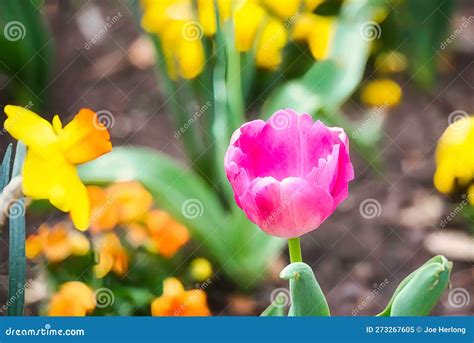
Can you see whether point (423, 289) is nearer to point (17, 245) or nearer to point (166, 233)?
point (166, 233)

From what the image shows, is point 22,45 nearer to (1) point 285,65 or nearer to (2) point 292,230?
(1) point 285,65

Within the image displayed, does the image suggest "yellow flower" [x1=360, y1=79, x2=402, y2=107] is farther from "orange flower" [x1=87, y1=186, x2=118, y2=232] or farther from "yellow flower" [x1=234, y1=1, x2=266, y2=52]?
"orange flower" [x1=87, y1=186, x2=118, y2=232]

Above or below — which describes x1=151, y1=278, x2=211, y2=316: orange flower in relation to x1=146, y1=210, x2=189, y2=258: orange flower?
below

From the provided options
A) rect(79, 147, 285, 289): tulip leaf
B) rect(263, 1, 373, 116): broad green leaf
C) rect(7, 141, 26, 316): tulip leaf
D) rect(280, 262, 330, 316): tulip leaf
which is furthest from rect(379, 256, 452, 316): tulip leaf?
rect(7, 141, 26, 316): tulip leaf

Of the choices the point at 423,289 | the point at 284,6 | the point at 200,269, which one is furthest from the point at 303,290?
the point at 284,6

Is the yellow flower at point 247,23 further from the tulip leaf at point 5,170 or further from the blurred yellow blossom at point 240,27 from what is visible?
the tulip leaf at point 5,170

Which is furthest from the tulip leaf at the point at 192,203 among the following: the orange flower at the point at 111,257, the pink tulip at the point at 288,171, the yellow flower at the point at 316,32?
the yellow flower at the point at 316,32
